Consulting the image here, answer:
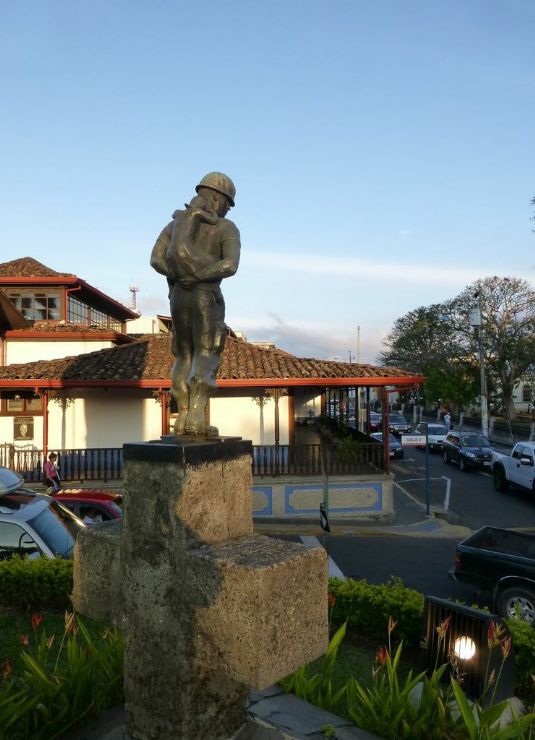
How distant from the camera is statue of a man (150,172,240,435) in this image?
12.1 feet

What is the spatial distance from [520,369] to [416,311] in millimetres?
14621

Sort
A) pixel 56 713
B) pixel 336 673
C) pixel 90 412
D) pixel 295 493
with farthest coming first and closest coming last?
1. pixel 90 412
2. pixel 295 493
3. pixel 336 673
4. pixel 56 713

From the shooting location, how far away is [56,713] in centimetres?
360

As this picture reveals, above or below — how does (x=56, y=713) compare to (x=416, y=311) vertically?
below

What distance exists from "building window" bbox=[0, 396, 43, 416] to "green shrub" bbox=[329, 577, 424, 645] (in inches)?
521

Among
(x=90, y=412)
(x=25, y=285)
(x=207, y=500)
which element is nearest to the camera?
(x=207, y=500)

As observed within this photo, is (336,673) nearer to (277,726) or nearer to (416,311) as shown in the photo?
(277,726)

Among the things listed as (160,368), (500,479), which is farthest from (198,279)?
(500,479)

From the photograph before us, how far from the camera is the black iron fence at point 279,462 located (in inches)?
607

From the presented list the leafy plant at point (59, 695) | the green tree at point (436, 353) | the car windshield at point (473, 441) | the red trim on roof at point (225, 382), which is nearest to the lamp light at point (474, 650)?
the leafy plant at point (59, 695)

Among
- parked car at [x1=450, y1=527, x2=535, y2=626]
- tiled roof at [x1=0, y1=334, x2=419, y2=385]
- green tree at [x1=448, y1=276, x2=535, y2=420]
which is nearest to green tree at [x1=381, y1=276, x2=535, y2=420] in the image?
green tree at [x1=448, y1=276, x2=535, y2=420]

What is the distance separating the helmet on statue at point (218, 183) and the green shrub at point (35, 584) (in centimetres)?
537

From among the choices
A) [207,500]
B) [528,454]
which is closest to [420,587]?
[207,500]

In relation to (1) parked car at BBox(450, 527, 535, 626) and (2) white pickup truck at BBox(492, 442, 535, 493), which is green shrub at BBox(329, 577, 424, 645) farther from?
(2) white pickup truck at BBox(492, 442, 535, 493)
